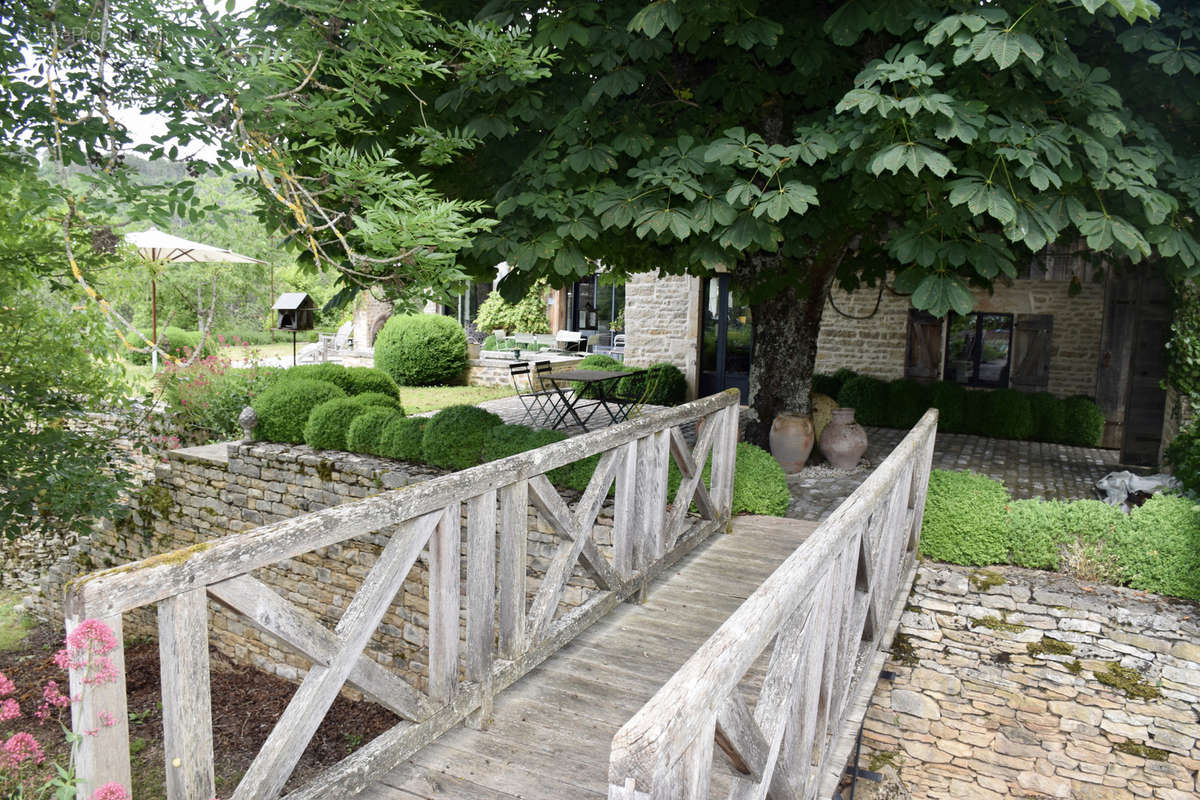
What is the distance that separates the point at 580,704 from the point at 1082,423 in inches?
467

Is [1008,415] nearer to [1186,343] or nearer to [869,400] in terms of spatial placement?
[869,400]

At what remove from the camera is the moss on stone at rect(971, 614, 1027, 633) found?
6504 millimetres

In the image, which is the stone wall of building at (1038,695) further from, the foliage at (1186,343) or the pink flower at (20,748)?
the pink flower at (20,748)

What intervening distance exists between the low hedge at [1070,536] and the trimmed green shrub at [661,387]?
721cm

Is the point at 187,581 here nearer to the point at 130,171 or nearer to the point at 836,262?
the point at 130,171

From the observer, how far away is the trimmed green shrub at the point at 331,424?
29.8ft

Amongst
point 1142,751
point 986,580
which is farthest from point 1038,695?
point 986,580

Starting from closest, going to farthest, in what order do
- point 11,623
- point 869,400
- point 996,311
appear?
point 11,623 → point 869,400 → point 996,311

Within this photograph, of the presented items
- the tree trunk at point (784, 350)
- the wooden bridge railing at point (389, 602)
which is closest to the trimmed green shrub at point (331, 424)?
the tree trunk at point (784, 350)

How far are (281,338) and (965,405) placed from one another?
28.5m

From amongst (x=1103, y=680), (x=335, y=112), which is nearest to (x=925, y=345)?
(x=1103, y=680)

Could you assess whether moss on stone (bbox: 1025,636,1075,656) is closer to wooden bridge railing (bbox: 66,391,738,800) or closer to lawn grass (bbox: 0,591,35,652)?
wooden bridge railing (bbox: 66,391,738,800)

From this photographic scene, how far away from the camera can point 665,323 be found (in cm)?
1588

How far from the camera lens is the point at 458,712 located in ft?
10.9
